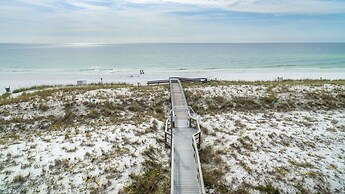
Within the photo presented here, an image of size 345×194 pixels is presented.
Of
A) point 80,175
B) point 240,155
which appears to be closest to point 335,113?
point 240,155

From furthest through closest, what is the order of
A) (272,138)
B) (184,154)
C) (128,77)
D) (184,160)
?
1. (128,77)
2. (272,138)
3. (184,154)
4. (184,160)

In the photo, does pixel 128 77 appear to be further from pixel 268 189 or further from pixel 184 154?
pixel 268 189

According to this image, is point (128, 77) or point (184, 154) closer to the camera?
point (184, 154)

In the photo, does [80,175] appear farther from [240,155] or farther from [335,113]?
[335,113]

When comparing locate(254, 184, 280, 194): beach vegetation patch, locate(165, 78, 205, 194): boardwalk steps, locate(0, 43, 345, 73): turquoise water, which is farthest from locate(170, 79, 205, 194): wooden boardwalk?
locate(0, 43, 345, 73): turquoise water

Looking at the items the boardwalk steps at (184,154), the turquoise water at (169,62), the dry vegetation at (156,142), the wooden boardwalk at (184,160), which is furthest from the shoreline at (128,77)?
the wooden boardwalk at (184,160)

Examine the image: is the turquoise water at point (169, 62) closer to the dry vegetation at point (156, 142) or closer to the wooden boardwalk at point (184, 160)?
the dry vegetation at point (156, 142)

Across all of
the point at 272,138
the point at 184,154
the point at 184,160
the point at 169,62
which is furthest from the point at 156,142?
the point at 169,62

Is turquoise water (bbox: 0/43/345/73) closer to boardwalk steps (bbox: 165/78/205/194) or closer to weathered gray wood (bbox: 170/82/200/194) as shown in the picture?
weathered gray wood (bbox: 170/82/200/194)
